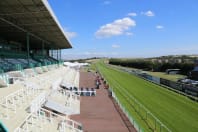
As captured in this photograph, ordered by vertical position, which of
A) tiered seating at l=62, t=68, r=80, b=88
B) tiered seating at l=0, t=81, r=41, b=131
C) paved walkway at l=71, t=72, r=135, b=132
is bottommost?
paved walkway at l=71, t=72, r=135, b=132

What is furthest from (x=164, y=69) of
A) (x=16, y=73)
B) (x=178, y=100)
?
(x=16, y=73)

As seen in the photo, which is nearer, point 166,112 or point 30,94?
point 30,94

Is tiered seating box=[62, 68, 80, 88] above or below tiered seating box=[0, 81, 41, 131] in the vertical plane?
below

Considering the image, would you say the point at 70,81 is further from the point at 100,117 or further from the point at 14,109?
the point at 14,109

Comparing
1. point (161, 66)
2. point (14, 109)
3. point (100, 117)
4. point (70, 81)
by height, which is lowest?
point (100, 117)

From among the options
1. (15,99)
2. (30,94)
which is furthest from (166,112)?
(15,99)

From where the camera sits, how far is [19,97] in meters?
11.3

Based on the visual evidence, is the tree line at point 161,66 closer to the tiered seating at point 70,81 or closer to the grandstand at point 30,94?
the tiered seating at point 70,81

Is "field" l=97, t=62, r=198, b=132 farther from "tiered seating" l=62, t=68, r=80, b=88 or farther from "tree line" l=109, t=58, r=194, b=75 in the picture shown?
"tree line" l=109, t=58, r=194, b=75

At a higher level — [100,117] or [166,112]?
[100,117]

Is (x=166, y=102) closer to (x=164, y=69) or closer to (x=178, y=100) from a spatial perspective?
(x=178, y=100)

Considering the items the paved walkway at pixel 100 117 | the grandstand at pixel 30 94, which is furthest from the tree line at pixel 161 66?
the grandstand at pixel 30 94

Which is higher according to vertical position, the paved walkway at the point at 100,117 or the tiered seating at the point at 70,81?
the tiered seating at the point at 70,81

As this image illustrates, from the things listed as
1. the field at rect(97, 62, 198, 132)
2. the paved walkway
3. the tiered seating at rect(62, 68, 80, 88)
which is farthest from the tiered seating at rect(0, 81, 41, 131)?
the tiered seating at rect(62, 68, 80, 88)
